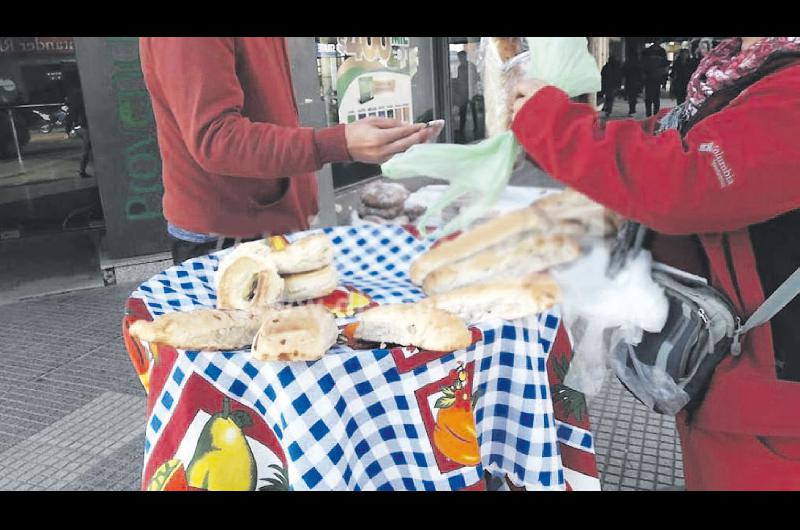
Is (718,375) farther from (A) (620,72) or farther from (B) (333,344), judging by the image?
(B) (333,344)

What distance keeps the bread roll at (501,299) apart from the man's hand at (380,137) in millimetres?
303

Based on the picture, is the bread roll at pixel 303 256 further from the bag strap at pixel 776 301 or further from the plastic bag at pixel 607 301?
the bag strap at pixel 776 301

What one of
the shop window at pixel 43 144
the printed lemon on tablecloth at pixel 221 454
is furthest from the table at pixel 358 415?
the shop window at pixel 43 144

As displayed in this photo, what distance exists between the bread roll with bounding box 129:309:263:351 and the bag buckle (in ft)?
3.09

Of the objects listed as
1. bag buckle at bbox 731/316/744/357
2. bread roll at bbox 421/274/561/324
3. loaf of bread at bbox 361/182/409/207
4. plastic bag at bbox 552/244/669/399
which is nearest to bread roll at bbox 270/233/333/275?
loaf of bread at bbox 361/182/409/207

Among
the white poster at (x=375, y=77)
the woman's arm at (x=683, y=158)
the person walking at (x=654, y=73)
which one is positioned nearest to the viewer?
the woman's arm at (x=683, y=158)

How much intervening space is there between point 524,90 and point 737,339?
655 mm

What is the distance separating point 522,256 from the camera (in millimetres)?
1102

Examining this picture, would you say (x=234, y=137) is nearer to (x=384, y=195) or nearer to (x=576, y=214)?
(x=384, y=195)

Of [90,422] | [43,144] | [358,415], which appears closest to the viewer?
[358,415]

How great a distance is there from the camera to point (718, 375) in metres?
1.36

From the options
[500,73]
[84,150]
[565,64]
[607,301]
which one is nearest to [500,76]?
[500,73]

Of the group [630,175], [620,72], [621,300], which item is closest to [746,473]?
[621,300]

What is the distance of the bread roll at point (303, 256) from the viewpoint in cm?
160
